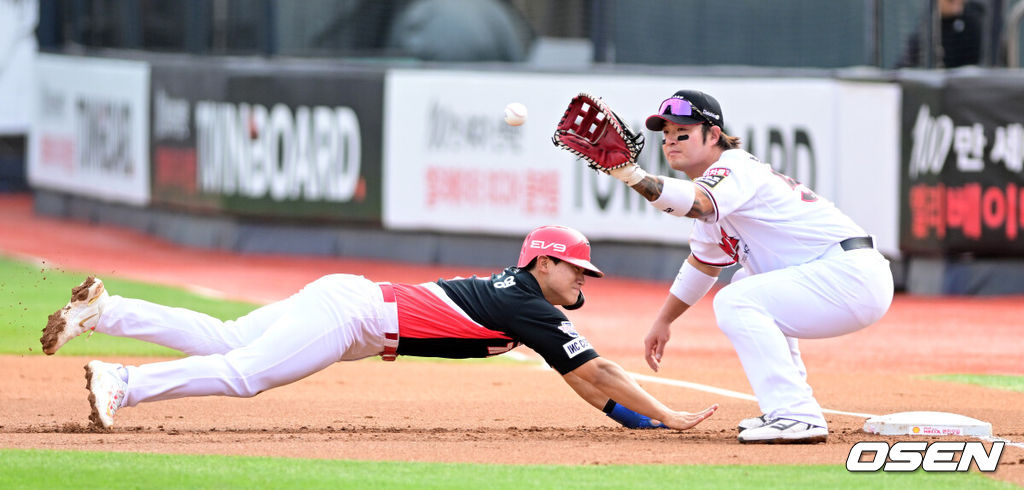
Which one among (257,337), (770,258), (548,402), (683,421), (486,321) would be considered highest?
(770,258)

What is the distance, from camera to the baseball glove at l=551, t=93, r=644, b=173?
20.9 ft

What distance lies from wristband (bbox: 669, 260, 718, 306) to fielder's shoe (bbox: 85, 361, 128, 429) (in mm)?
2724

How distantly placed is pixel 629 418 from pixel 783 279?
3.55ft

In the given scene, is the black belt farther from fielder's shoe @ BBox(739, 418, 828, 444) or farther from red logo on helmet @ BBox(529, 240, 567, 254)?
red logo on helmet @ BBox(529, 240, 567, 254)

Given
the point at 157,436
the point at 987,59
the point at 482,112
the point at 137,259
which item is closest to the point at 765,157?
the point at 987,59

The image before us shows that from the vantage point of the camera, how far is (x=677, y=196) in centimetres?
627

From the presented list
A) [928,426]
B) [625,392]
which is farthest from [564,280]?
[928,426]

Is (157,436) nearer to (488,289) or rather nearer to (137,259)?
(488,289)

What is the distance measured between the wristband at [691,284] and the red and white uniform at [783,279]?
1.29 ft

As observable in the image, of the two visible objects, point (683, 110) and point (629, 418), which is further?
point (629, 418)

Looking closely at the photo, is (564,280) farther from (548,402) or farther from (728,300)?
(548,402)

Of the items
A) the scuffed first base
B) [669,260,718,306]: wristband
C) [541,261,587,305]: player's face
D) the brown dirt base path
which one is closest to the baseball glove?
[541,261,587,305]: player's face

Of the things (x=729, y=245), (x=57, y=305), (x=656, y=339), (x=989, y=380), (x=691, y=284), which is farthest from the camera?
(x=57, y=305)

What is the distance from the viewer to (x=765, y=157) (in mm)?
15352
